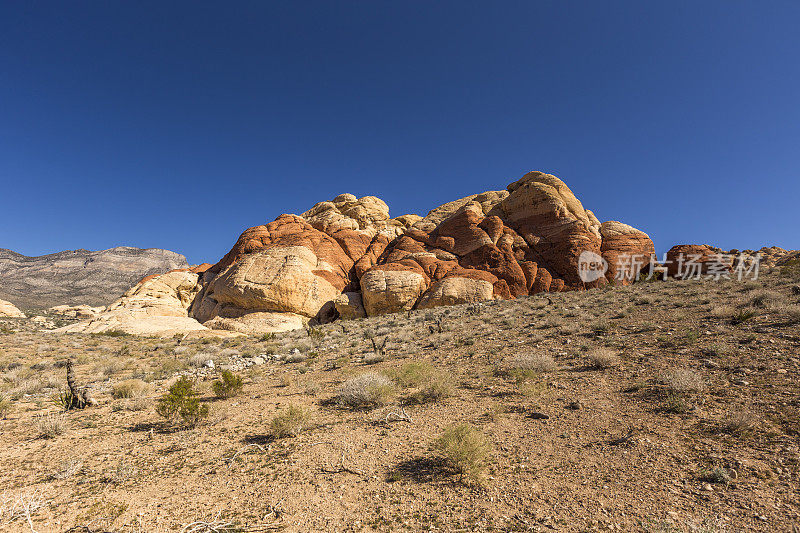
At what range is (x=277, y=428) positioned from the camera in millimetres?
6020

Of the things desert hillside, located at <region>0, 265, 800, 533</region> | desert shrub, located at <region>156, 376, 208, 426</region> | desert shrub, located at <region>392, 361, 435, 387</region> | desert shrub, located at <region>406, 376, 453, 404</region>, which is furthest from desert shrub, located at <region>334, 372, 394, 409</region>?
desert shrub, located at <region>156, 376, 208, 426</region>

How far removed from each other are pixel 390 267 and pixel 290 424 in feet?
103

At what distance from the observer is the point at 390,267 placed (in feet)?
123

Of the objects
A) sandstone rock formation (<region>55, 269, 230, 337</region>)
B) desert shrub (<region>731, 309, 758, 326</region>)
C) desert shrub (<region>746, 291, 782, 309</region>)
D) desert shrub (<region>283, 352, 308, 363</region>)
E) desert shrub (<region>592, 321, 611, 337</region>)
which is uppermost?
desert shrub (<region>746, 291, 782, 309</region>)

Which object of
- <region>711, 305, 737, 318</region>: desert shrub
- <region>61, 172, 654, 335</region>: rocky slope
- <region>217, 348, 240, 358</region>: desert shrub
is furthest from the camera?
<region>61, 172, 654, 335</region>: rocky slope

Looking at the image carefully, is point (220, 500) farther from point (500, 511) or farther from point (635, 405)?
point (635, 405)

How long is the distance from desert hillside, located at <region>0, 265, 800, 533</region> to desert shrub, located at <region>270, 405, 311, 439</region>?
3cm

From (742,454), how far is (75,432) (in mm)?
12212

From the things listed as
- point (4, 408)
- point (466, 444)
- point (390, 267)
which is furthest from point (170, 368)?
point (390, 267)

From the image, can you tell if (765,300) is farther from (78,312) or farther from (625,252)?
(78,312)

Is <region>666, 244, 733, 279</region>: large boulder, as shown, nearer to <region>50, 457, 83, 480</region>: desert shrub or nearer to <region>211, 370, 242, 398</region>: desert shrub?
<region>211, 370, 242, 398</region>: desert shrub

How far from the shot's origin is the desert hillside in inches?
146

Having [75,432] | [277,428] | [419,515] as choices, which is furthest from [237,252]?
[419,515]

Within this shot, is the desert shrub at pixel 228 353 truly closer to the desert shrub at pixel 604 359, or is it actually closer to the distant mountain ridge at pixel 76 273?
the desert shrub at pixel 604 359
